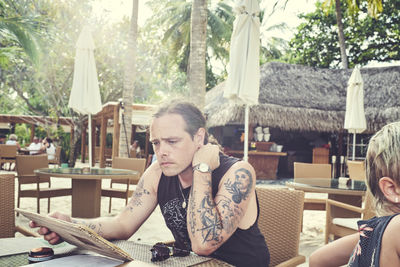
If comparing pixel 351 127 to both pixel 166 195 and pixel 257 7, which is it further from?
pixel 166 195

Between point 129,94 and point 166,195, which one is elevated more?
point 129,94

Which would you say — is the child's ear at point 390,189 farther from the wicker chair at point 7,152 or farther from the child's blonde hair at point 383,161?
the wicker chair at point 7,152

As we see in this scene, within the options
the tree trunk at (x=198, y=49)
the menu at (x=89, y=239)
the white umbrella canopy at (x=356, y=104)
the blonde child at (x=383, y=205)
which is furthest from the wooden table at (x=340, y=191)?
the white umbrella canopy at (x=356, y=104)

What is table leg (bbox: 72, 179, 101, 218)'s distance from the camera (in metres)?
4.94

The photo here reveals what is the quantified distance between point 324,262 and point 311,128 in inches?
525

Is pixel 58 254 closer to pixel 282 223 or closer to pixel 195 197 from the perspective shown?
pixel 195 197

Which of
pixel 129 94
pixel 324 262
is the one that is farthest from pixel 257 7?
pixel 129 94

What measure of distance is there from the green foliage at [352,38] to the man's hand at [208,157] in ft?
59.4

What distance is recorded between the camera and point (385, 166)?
107 centimetres

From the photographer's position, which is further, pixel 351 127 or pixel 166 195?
pixel 351 127

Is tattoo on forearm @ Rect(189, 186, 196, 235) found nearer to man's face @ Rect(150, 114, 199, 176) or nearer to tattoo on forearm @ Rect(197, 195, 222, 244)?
tattoo on forearm @ Rect(197, 195, 222, 244)

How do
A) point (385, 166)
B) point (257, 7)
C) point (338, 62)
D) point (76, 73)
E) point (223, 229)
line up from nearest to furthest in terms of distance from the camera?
1. point (385, 166)
2. point (223, 229)
3. point (257, 7)
4. point (76, 73)
5. point (338, 62)

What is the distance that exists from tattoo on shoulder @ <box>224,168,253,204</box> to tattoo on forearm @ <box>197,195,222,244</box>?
0.10m

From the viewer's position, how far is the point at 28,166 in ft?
18.9
